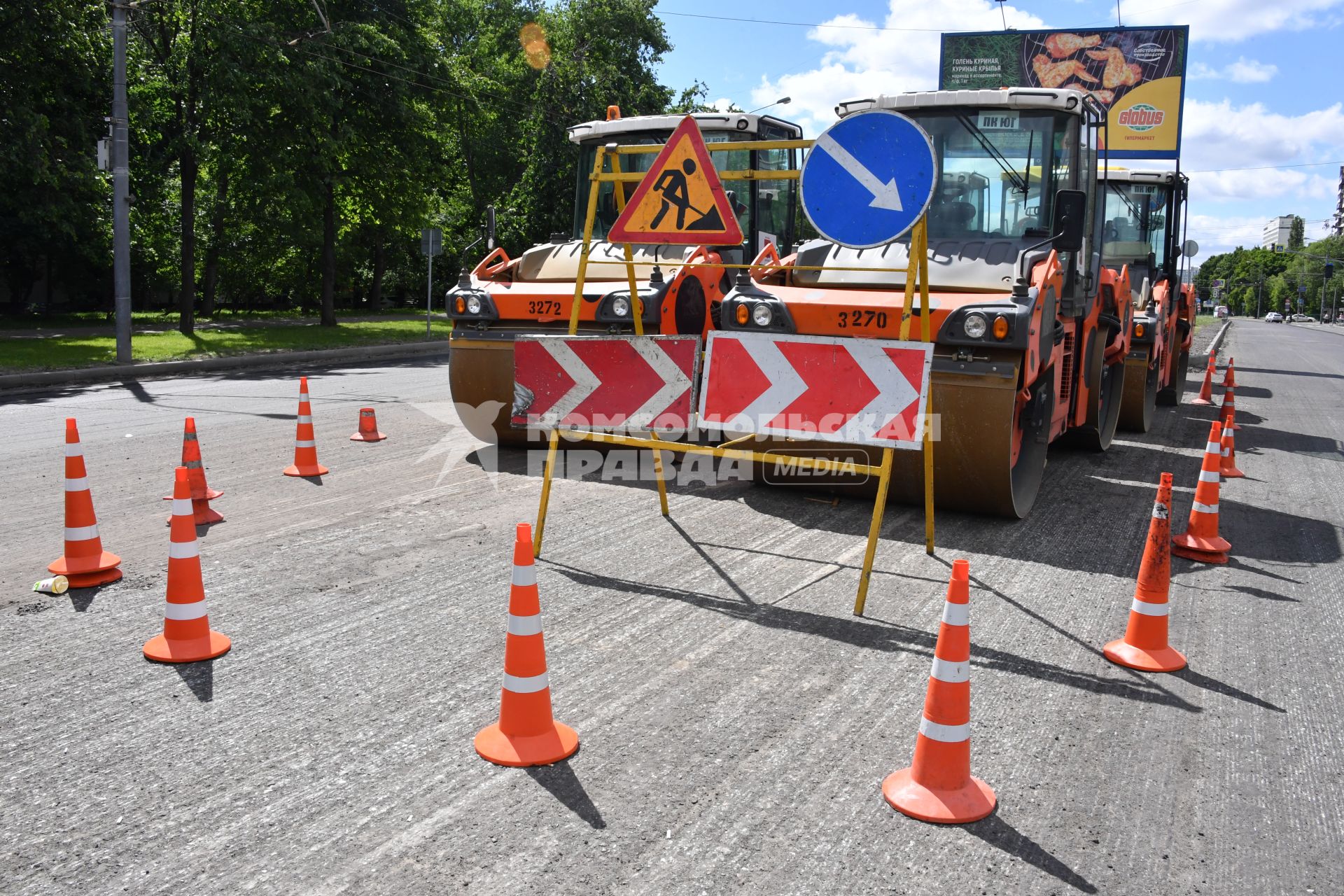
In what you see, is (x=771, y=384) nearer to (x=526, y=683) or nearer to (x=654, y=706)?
(x=654, y=706)

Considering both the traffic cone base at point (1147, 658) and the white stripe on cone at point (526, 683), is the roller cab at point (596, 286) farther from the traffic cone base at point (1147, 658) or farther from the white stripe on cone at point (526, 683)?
the white stripe on cone at point (526, 683)

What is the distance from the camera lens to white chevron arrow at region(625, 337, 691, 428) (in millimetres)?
6453

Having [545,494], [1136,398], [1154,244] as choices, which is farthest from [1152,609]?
[1154,244]

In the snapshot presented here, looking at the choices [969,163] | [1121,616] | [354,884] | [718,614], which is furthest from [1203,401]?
[354,884]

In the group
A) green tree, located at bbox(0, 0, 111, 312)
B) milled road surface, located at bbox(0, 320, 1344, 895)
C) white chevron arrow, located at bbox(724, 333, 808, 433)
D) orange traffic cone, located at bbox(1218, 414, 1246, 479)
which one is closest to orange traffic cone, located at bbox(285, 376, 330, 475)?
milled road surface, located at bbox(0, 320, 1344, 895)

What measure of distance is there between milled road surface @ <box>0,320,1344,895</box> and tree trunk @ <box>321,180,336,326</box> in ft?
68.1

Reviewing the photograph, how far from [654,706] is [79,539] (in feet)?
11.3

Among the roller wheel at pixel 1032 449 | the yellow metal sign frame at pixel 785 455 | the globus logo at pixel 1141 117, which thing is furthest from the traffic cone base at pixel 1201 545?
the globus logo at pixel 1141 117

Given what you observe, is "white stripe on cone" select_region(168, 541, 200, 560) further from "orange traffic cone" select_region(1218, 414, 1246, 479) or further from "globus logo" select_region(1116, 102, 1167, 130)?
"globus logo" select_region(1116, 102, 1167, 130)

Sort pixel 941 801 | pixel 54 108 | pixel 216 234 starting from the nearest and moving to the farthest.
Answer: pixel 941 801, pixel 54 108, pixel 216 234

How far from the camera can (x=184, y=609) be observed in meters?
4.56

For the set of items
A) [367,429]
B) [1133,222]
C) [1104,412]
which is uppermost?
[1133,222]

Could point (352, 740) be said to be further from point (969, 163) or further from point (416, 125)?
point (416, 125)

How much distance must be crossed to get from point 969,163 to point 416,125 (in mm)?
21077
